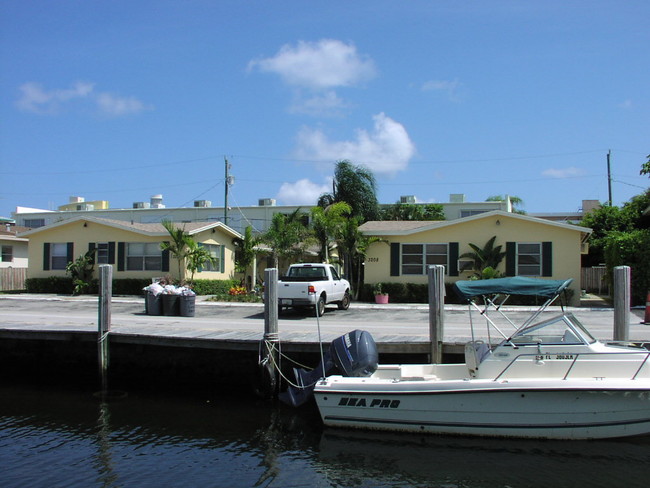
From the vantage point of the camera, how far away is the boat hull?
30.3ft

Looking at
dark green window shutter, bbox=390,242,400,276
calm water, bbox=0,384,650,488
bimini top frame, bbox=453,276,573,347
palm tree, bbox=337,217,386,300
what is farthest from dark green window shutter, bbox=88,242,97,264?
bimini top frame, bbox=453,276,573,347

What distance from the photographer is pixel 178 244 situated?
93.4ft

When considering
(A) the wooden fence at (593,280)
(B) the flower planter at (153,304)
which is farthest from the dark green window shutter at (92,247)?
(A) the wooden fence at (593,280)

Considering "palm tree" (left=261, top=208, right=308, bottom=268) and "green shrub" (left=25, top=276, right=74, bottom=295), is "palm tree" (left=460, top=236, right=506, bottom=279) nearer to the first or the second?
"palm tree" (left=261, top=208, right=308, bottom=268)

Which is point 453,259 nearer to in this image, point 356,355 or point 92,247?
point 356,355

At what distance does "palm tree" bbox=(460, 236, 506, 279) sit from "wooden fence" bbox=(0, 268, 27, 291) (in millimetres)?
24447

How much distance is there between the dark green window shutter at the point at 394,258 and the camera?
89.0ft

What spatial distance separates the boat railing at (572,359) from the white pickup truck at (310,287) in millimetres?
9858

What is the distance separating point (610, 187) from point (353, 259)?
37.3 metres

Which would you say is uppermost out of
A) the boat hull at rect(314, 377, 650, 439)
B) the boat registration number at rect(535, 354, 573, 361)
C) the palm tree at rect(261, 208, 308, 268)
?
the palm tree at rect(261, 208, 308, 268)

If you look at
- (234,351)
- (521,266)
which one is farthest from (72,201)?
(234,351)

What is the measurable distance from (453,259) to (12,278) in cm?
2399

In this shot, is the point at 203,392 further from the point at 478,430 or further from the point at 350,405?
the point at 478,430

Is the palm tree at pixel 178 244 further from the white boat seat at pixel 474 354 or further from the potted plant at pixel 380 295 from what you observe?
the white boat seat at pixel 474 354
